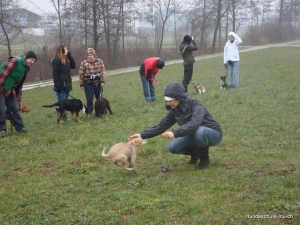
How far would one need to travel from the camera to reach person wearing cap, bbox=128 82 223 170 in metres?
5.09

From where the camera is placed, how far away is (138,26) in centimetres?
4228

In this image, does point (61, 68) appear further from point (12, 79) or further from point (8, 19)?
point (8, 19)

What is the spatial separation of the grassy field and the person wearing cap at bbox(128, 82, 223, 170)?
350 mm

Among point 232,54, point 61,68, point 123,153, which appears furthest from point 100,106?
point 232,54

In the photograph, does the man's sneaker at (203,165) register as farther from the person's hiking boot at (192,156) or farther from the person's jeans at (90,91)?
the person's jeans at (90,91)

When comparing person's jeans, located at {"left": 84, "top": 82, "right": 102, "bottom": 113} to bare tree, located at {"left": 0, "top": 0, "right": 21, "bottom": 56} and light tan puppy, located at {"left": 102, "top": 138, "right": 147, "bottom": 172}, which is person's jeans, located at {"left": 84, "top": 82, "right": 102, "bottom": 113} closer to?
light tan puppy, located at {"left": 102, "top": 138, "right": 147, "bottom": 172}

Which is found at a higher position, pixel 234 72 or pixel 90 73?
pixel 90 73

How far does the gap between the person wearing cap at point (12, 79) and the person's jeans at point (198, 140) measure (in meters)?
4.34

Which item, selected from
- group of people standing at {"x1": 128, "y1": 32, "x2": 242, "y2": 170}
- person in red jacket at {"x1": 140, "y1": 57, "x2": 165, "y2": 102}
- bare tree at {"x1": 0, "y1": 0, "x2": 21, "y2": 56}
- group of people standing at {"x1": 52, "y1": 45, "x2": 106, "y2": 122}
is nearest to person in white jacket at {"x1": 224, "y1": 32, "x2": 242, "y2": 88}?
person in red jacket at {"x1": 140, "y1": 57, "x2": 165, "y2": 102}

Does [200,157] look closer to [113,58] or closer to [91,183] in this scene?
[91,183]

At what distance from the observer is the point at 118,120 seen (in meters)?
9.95

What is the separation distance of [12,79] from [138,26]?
1387 inches

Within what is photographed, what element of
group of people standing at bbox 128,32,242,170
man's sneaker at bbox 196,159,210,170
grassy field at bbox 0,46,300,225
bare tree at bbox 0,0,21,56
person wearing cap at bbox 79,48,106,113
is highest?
bare tree at bbox 0,0,21,56

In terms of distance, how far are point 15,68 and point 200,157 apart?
15.9ft
